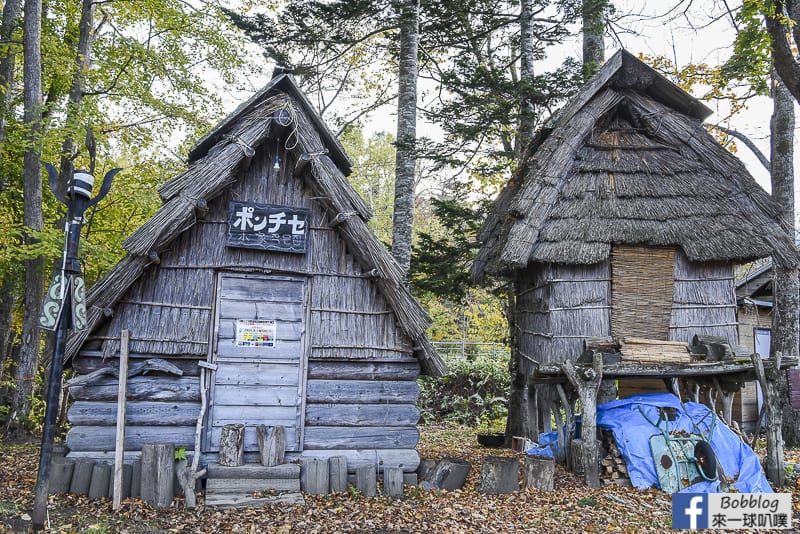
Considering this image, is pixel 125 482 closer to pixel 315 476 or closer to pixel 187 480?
pixel 187 480

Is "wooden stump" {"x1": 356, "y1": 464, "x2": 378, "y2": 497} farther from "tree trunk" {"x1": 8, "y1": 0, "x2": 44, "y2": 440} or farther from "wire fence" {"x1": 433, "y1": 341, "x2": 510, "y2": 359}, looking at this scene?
"wire fence" {"x1": 433, "y1": 341, "x2": 510, "y2": 359}

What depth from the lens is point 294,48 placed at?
43.3 feet

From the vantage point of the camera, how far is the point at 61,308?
5.86 meters

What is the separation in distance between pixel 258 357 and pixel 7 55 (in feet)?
32.2

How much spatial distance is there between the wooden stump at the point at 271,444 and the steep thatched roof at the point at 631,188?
4.49 m

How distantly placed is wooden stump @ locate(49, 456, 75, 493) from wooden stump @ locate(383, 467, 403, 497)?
410 centimetres

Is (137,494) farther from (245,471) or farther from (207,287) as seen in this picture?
(207,287)

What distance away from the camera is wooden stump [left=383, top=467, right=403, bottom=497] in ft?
24.2

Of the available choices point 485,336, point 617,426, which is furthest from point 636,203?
point 485,336

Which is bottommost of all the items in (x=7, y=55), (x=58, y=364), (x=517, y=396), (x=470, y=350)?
(x=517, y=396)

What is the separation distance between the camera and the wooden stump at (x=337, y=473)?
7.36 meters

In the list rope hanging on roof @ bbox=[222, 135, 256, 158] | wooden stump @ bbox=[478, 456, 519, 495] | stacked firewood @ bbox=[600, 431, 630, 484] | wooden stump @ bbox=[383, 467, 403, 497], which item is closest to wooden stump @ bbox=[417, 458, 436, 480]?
wooden stump @ bbox=[383, 467, 403, 497]

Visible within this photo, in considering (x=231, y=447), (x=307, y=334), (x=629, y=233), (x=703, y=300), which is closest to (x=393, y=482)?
(x=231, y=447)

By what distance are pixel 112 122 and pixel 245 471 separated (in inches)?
383
